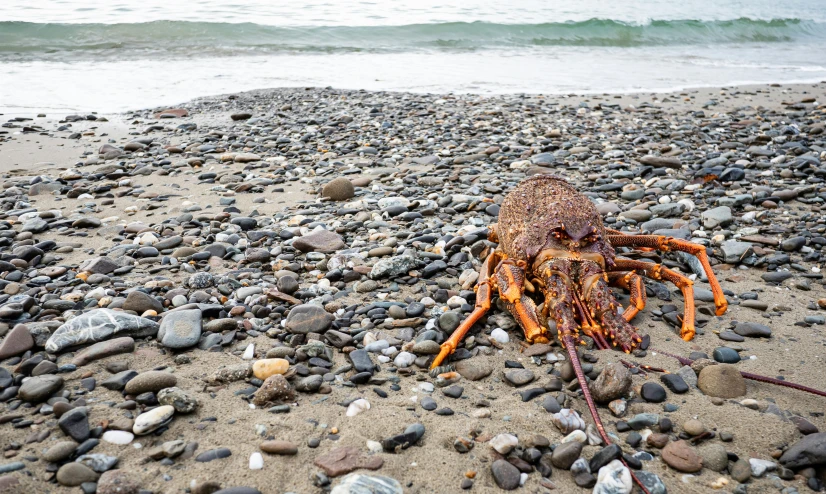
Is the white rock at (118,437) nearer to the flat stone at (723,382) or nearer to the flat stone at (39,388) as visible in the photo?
the flat stone at (39,388)

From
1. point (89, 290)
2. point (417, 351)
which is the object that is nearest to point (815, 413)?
point (417, 351)

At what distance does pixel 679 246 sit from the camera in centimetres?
444

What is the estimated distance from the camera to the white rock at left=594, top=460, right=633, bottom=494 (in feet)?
9.00

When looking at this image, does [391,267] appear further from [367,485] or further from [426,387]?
[367,485]

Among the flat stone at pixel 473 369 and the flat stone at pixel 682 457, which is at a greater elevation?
the flat stone at pixel 682 457

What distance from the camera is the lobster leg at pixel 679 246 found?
4.22m

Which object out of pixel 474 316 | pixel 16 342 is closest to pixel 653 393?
pixel 474 316

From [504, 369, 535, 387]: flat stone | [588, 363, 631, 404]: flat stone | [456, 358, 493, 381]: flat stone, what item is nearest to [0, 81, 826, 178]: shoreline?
[456, 358, 493, 381]: flat stone

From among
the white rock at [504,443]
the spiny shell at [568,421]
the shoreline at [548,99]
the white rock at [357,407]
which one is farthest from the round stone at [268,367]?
the shoreline at [548,99]

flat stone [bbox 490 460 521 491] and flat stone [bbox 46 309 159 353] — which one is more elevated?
flat stone [bbox 46 309 159 353]

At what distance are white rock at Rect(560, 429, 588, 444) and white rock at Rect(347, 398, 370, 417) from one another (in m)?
1.15

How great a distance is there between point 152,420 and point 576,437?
2.31 meters

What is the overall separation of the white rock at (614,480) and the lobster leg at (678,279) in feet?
4.95

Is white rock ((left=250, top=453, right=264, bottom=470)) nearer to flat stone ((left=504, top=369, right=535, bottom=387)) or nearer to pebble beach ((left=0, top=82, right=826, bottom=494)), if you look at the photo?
pebble beach ((left=0, top=82, right=826, bottom=494))
